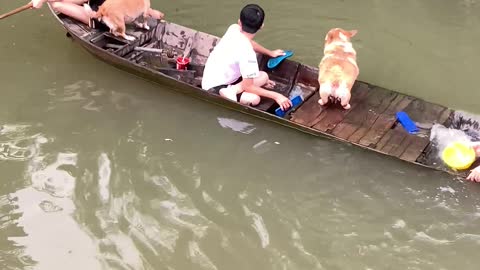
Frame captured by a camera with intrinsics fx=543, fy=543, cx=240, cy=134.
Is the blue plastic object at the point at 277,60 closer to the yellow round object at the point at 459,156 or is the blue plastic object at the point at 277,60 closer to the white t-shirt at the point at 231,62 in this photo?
the white t-shirt at the point at 231,62

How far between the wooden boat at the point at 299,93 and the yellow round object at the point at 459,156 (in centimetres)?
6

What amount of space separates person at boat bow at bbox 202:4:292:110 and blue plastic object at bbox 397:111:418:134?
108 cm

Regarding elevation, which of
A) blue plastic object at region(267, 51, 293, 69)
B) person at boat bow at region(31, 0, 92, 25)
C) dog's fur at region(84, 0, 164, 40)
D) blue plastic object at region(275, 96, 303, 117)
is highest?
blue plastic object at region(267, 51, 293, 69)

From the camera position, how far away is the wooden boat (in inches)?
195

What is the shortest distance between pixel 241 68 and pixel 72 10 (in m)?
2.49

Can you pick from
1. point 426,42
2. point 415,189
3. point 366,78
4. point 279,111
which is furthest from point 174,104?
point 426,42

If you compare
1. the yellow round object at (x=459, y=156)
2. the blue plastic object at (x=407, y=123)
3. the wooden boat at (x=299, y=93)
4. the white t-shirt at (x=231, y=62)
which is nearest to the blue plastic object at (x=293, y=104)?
the wooden boat at (x=299, y=93)

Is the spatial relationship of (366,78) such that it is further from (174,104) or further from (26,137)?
(26,137)

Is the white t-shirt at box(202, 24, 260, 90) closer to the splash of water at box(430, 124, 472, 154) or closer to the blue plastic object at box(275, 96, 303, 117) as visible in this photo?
the blue plastic object at box(275, 96, 303, 117)

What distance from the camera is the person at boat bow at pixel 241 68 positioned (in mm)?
5312

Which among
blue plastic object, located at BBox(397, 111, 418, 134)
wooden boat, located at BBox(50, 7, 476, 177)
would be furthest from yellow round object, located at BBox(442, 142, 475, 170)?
blue plastic object, located at BBox(397, 111, 418, 134)

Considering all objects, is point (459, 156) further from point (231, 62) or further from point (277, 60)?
point (231, 62)

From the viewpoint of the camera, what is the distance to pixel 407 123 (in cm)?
513

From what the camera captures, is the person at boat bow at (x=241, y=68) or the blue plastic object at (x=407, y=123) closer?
the blue plastic object at (x=407, y=123)
